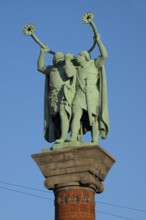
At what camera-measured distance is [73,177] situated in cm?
1647

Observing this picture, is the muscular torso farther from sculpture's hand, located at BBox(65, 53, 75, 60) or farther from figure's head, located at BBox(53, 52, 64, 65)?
sculpture's hand, located at BBox(65, 53, 75, 60)

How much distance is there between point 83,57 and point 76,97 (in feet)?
4.48

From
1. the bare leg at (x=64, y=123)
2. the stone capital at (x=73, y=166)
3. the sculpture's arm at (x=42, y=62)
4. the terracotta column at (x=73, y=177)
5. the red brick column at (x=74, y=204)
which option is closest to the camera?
the red brick column at (x=74, y=204)

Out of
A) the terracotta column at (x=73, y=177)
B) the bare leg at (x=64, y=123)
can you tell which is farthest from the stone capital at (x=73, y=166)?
the bare leg at (x=64, y=123)

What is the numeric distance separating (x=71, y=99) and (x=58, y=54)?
162 cm

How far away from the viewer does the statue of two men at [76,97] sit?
694 inches

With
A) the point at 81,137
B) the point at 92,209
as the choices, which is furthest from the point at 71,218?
the point at 81,137

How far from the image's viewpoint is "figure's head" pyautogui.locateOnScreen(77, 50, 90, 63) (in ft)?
60.2

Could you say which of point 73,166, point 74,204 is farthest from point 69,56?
point 74,204

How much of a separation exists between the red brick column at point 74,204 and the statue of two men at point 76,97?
165 cm

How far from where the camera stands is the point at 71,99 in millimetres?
17844

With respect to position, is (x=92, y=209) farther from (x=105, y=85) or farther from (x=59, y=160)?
(x=105, y=85)

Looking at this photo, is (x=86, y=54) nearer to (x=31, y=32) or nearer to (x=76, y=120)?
(x=31, y=32)

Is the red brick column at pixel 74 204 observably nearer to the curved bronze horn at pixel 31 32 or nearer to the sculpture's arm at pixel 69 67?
the sculpture's arm at pixel 69 67
